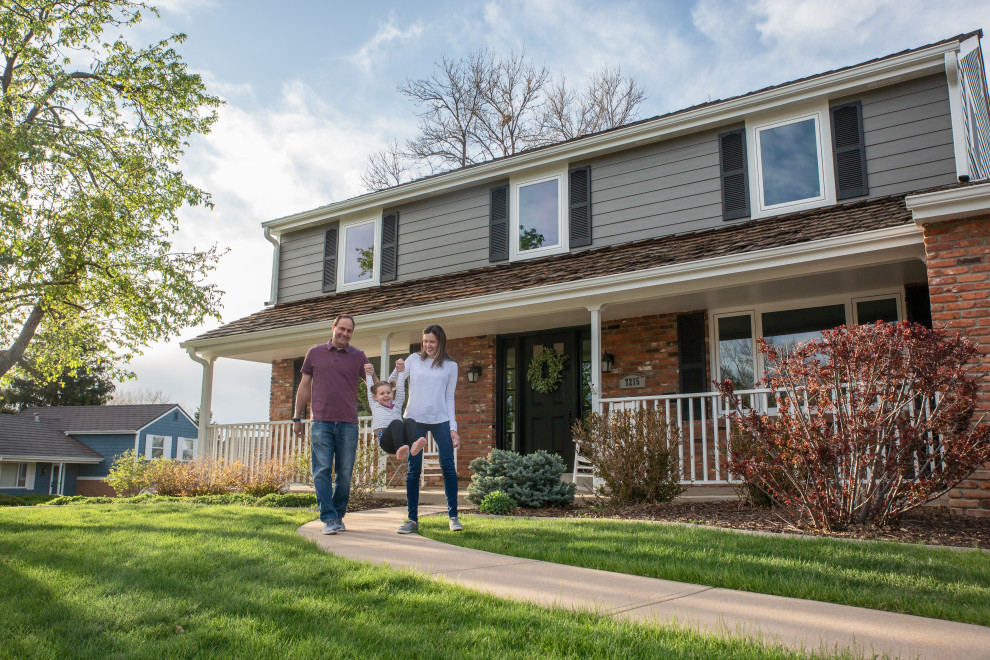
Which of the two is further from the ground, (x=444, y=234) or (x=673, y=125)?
(x=673, y=125)

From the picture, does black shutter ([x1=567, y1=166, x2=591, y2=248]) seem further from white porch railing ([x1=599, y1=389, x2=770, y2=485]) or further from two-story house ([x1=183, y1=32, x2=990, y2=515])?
white porch railing ([x1=599, y1=389, x2=770, y2=485])

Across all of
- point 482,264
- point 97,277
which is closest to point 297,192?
point 97,277

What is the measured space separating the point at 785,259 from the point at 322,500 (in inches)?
196

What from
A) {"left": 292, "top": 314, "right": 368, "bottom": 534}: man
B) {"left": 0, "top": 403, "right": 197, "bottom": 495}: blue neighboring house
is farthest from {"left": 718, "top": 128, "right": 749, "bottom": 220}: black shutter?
{"left": 0, "top": 403, "right": 197, "bottom": 495}: blue neighboring house

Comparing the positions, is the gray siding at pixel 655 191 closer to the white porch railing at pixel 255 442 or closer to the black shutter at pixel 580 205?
the black shutter at pixel 580 205

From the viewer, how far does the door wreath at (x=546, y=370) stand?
10.6 m

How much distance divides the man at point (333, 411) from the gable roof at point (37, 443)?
101 ft

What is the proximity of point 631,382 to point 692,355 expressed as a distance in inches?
35.6

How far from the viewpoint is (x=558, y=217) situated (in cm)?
1077

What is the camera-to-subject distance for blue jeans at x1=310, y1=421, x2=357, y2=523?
5.36 meters

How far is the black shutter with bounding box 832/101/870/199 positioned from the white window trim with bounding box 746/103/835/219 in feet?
0.22

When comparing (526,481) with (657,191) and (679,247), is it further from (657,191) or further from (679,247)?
(657,191)

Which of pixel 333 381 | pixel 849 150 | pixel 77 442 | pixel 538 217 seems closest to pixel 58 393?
pixel 77 442

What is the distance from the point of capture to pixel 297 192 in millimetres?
15266
